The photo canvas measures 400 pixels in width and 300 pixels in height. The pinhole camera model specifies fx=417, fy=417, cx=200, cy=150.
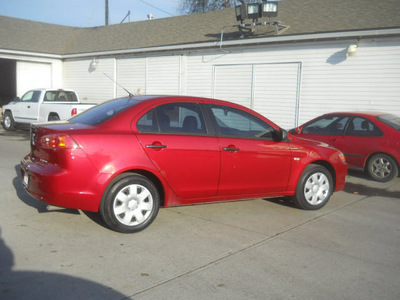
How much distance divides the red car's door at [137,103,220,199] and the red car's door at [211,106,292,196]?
18cm

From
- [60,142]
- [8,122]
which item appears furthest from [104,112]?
[8,122]

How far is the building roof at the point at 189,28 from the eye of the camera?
12734 millimetres

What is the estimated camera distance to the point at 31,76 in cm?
2123

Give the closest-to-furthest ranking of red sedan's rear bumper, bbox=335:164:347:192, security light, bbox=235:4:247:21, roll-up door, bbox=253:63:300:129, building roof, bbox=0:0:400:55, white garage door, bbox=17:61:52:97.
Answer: red sedan's rear bumper, bbox=335:164:347:192 → building roof, bbox=0:0:400:55 → roll-up door, bbox=253:63:300:129 → security light, bbox=235:4:247:21 → white garage door, bbox=17:61:52:97

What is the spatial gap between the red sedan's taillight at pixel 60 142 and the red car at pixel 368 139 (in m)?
6.32

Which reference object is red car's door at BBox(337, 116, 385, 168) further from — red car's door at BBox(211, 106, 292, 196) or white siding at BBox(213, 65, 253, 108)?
white siding at BBox(213, 65, 253, 108)

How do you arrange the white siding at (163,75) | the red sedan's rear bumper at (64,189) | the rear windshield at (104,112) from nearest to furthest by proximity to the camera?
the red sedan's rear bumper at (64,189) → the rear windshield at (104,112) → the white siding at (163,75)

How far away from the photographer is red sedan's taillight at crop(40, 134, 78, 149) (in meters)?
4.49

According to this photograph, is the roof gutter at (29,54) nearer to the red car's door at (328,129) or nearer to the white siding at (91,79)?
the white siding at (91,79)

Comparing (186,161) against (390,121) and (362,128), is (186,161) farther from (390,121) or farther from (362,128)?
(390,121)

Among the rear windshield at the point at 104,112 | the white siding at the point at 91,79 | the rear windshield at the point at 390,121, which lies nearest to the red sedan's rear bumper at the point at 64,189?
the rear windshield at the point at 104,112

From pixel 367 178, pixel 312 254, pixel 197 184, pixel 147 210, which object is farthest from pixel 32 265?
pixel 367 178

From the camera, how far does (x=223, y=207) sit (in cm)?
620

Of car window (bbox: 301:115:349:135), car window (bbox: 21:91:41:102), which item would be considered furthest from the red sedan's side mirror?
car window (bbox: 21:91:41:102)
